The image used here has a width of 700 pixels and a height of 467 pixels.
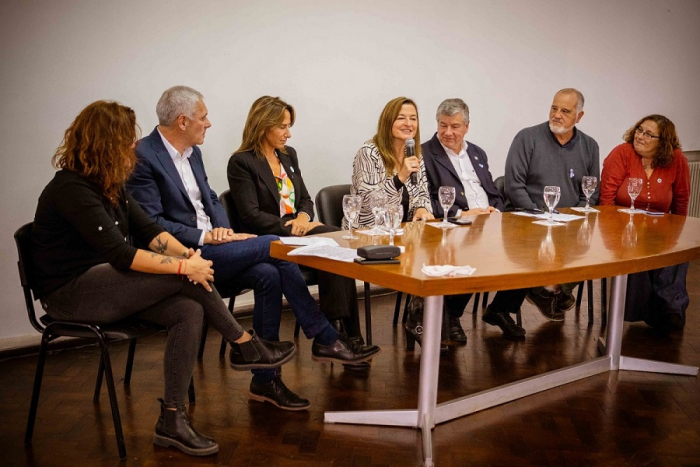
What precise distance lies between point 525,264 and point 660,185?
2.51 meters

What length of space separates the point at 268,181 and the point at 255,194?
0.10 m

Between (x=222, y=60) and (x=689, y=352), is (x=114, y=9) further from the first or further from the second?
(x=689, y=352)

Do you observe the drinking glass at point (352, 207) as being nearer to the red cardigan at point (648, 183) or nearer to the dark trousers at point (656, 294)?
the dark trousers at point (656, 294)

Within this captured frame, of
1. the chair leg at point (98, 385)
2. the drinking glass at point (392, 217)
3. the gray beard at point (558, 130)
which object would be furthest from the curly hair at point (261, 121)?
the gray beard at point (558, 130)

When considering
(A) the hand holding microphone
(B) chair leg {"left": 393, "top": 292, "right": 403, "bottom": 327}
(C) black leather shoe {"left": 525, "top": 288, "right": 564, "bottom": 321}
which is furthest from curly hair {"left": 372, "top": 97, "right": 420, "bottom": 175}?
(C) black leather shoe {"left": 525, "top": 288, "right": 564, "bottom": 321}

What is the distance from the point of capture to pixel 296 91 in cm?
499

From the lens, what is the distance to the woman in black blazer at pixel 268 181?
3.96m

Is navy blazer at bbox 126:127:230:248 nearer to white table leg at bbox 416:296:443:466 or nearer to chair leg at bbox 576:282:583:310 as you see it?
white table leg at bbox 416:296:443:466

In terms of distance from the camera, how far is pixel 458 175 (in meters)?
4.65

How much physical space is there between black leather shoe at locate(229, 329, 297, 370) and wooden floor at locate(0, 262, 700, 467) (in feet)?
0.77

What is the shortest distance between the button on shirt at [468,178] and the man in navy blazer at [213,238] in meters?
1.46

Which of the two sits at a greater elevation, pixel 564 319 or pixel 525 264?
pixel 525 264

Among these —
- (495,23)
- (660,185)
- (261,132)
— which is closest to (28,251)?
(261,132)

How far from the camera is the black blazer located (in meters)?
3.95
